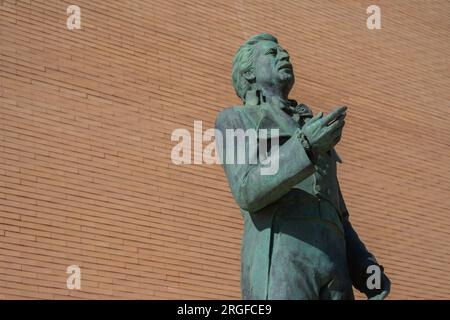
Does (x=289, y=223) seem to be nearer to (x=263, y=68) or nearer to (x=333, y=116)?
(x=333, y=116)

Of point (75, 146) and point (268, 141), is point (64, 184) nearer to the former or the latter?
point (75, 146)

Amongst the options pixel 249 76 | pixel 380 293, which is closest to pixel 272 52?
pixel 249 76

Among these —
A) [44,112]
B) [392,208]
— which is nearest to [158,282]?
[44,112]

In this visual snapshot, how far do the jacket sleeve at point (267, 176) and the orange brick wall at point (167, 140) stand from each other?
583 cm

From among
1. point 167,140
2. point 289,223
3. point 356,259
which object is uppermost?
point 167,140

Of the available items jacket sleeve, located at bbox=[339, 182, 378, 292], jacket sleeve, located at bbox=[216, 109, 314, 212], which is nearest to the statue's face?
jacket sleeve, located at bbox=[216, 109, 314, 212]

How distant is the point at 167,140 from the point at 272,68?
6658 millimetres

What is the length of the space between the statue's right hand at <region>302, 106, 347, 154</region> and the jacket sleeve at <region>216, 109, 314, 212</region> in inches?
2.4

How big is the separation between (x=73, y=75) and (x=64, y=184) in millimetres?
1264

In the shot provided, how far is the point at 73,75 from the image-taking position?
40.9 feet

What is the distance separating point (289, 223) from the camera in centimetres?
567

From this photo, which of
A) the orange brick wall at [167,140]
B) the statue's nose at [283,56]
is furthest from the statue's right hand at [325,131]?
the orange brick wall at [167,140]

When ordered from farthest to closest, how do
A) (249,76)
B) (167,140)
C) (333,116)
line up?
(167,140), (249,76), (333,116)

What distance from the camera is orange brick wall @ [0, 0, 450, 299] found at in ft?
38.5
